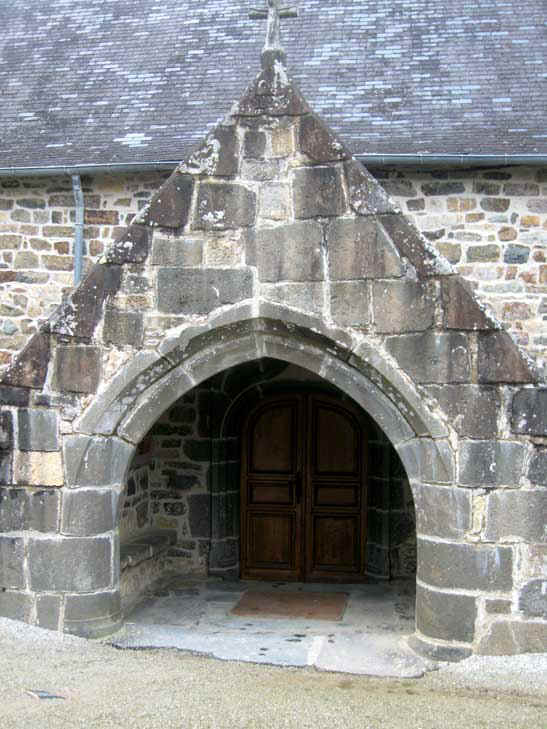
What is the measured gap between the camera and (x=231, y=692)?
187 inches

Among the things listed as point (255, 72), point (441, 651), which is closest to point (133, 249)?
point (441, 651)

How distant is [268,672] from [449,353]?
2072mm

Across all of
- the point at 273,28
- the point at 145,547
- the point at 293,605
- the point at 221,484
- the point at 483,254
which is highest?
the point at 273,28

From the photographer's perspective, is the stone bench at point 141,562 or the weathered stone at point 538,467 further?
the stone bench at point 141,562

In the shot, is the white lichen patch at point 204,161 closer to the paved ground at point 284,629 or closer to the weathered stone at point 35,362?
the weathered stone at point 35,362

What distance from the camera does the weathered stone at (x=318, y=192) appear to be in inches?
205

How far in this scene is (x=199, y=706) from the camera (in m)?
4.51

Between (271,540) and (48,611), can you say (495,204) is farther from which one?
(48,611)

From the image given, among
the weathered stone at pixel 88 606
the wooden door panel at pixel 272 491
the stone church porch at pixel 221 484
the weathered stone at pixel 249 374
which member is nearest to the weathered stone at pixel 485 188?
the stone church porch at pixel 221 484

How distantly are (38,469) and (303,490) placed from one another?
10.6 feet

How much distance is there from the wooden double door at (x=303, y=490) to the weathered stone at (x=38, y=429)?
3004 millimetres

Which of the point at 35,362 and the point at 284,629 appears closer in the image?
the point at 35,362

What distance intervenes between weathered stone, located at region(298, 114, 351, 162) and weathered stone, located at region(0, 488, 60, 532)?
2493 mm

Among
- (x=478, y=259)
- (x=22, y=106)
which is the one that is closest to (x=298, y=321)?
(x=478, y=259)
